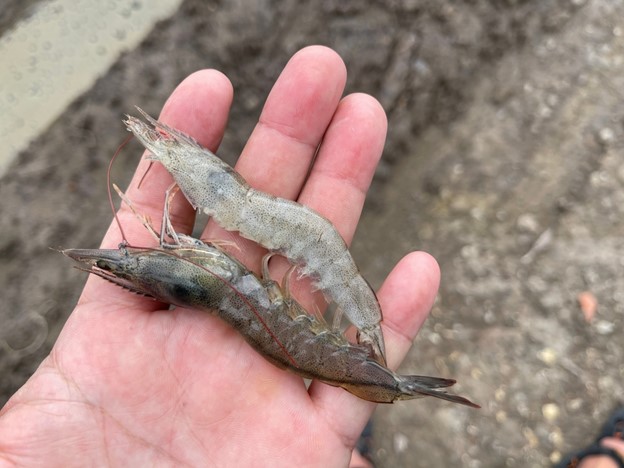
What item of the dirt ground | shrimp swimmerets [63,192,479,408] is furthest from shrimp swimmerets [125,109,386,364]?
the dirt ground

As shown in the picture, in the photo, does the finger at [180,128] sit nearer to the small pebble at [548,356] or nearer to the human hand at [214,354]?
the human hand at [214,354]

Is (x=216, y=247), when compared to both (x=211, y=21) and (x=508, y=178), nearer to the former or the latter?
(x=211, y=21)

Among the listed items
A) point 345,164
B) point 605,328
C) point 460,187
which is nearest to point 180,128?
point 345,164

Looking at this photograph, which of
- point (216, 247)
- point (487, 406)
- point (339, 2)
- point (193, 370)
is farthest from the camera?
point (339, 2)

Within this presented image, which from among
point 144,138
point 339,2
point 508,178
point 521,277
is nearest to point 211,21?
point 339,2

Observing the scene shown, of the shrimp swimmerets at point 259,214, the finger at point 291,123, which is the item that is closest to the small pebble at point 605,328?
the shrimp swimmerets at point 259,214
